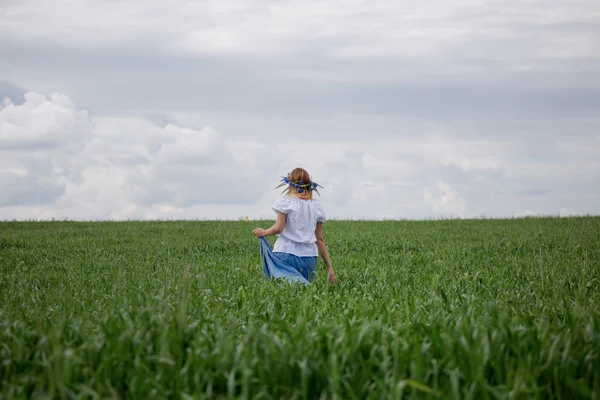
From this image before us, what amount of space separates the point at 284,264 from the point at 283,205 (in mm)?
958

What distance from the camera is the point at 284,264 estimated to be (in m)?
9.86

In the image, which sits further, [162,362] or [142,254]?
[142,254]

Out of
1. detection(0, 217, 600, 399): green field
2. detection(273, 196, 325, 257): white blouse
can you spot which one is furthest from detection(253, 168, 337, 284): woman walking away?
detection(0, 217, 600, 399): green field

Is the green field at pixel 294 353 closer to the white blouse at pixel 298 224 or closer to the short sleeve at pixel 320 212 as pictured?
the white blouse at pixel 298 224

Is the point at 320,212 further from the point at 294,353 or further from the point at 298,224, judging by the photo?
the point at 294,353

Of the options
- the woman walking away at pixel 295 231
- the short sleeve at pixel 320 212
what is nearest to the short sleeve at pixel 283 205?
the woman walking away at pixel 295 231

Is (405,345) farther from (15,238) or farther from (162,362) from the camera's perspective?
(15,238)

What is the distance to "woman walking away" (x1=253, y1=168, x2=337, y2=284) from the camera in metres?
9.74

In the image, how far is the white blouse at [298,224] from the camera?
9.77 m

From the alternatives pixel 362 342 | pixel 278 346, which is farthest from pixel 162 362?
pixel 362 342

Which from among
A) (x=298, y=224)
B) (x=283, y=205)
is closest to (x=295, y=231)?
(x=298, y=224)

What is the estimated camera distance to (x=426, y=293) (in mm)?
8336

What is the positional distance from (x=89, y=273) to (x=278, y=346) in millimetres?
9129

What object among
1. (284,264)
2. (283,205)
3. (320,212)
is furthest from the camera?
(320,212)
